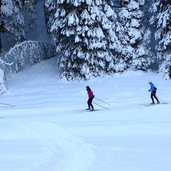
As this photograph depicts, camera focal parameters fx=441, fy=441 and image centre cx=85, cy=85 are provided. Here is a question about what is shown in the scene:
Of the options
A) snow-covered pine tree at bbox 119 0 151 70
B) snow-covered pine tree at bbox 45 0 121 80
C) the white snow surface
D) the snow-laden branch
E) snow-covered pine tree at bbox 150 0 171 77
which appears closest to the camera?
the white snow surface

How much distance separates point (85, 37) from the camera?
28.4 m

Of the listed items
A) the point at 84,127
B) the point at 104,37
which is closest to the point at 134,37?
the point at 104,37

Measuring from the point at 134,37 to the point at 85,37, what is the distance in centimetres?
355

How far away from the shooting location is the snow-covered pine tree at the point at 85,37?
2833 centimetres

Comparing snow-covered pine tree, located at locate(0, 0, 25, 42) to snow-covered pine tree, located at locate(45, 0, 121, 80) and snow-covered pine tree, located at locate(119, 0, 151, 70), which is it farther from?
snow-covered pine tree, located at locate(119, 0, 151, 70)

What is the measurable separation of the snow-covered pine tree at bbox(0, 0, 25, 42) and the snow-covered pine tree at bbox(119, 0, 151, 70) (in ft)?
25.1

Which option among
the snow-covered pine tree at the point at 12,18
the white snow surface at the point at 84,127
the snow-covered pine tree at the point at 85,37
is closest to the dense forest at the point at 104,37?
the snow-covered pine tree at the point at 85,37

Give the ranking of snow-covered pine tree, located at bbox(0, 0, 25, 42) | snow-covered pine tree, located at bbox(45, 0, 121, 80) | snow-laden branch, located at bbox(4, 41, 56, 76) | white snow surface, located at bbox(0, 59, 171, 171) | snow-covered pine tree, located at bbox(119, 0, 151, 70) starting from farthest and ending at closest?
snow-covered pine tree, located at bbox(0, 0, 25, 42) < snow-laden branch, located at bbox(4, 41, 56, 76) < snow-covered pine tree, located at bbox(119, 0, 151, 70) < snow-covered pine tree, located at bbox(45, 0, 121, 80) < white snow surface, located at bbox(0, 59, 171, 171)

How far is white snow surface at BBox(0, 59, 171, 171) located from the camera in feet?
35.3

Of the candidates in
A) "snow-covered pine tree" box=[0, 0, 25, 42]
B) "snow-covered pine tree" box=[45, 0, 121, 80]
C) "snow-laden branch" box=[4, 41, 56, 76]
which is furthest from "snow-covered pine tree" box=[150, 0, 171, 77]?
"snow-covered pine tree" box=[0, 0, 25, 42]

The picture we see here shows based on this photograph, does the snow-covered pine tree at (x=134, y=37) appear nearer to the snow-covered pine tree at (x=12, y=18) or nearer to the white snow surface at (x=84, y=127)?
the white snow surface at (x=84, y=127)

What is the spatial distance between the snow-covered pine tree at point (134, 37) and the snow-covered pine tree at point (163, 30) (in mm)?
923

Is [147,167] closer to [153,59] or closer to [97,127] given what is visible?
[97,127]

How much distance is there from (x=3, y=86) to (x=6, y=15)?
22.7 ft
